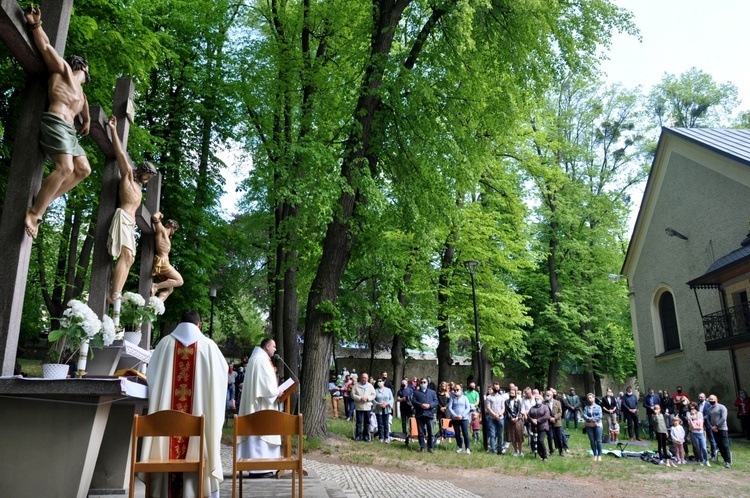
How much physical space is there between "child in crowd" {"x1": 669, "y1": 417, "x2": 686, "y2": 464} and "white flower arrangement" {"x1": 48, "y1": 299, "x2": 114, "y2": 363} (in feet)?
48.6

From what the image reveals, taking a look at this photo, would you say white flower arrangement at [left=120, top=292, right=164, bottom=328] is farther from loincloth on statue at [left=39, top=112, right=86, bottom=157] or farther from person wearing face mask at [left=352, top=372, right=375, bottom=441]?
person wearing face mask at [left=352, top=372, right=375, bottom=441]

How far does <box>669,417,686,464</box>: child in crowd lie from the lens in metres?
15.7

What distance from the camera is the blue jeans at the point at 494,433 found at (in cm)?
1658

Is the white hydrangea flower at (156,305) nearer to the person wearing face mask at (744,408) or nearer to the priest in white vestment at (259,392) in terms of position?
the priest in white vestment at (259,392)

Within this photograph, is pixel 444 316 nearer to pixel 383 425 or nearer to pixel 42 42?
pixel 383 425

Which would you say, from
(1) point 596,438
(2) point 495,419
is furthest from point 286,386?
(1) point 596,438

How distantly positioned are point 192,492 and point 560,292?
27.3 m

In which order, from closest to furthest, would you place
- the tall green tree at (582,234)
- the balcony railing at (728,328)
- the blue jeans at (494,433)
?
the blue jeans at (494,433)
the balcony railing at (728,328)
the tall green tree at (582,234)

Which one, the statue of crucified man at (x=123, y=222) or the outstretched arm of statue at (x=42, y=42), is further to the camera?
the statue of crucified man at (x=123, y=222)

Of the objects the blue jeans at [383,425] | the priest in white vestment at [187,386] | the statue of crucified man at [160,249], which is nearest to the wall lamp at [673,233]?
the blue jeans at [383,425]

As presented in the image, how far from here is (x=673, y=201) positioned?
83.6 ft

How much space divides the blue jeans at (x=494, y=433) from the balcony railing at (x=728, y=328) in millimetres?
9095

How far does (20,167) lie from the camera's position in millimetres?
5578

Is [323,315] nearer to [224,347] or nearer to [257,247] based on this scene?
[257,247]
